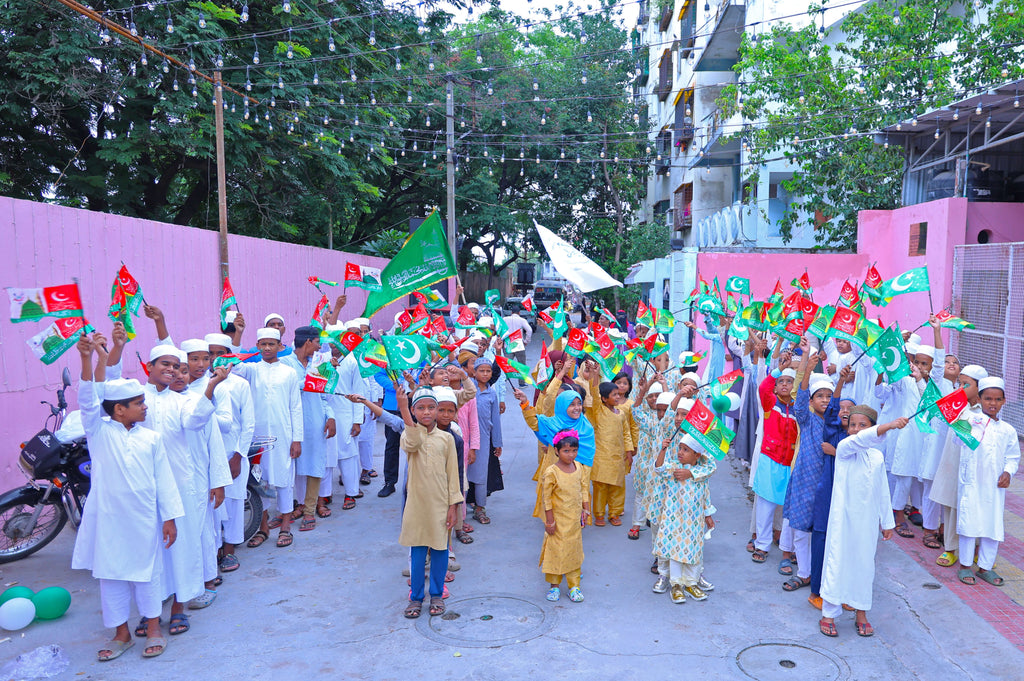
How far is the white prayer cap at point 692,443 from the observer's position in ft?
16.2

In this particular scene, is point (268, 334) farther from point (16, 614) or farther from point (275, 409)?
point (16, 614)

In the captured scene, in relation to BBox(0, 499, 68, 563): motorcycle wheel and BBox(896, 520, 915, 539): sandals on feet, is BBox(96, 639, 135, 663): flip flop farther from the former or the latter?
BBox(896, 520, 915, 539): sandals on feet

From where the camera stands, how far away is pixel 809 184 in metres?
15.7

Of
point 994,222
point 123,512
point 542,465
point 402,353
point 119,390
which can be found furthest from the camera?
point 994,222

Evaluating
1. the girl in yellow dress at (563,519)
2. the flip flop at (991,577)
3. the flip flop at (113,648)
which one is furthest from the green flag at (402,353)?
the flip flop at (991,577)

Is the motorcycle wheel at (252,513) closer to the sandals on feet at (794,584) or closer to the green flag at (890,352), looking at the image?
the sandals on feet at (794,584)

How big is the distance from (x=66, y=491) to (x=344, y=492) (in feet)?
9.52

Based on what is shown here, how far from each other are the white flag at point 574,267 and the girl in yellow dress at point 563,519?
589 cm

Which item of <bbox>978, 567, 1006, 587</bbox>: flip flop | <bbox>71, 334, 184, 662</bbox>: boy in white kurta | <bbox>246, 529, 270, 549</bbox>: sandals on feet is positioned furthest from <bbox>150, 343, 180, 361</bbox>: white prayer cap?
<bbox>978, 567, 1006, 587</bbox>: flip flop

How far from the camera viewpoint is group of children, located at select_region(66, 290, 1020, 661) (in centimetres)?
426

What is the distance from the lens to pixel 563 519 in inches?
201

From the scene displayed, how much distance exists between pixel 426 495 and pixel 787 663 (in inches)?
95.5

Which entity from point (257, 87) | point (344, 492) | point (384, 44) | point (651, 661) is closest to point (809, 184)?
point (384, 44)

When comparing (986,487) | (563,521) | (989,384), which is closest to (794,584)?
(986,487)
